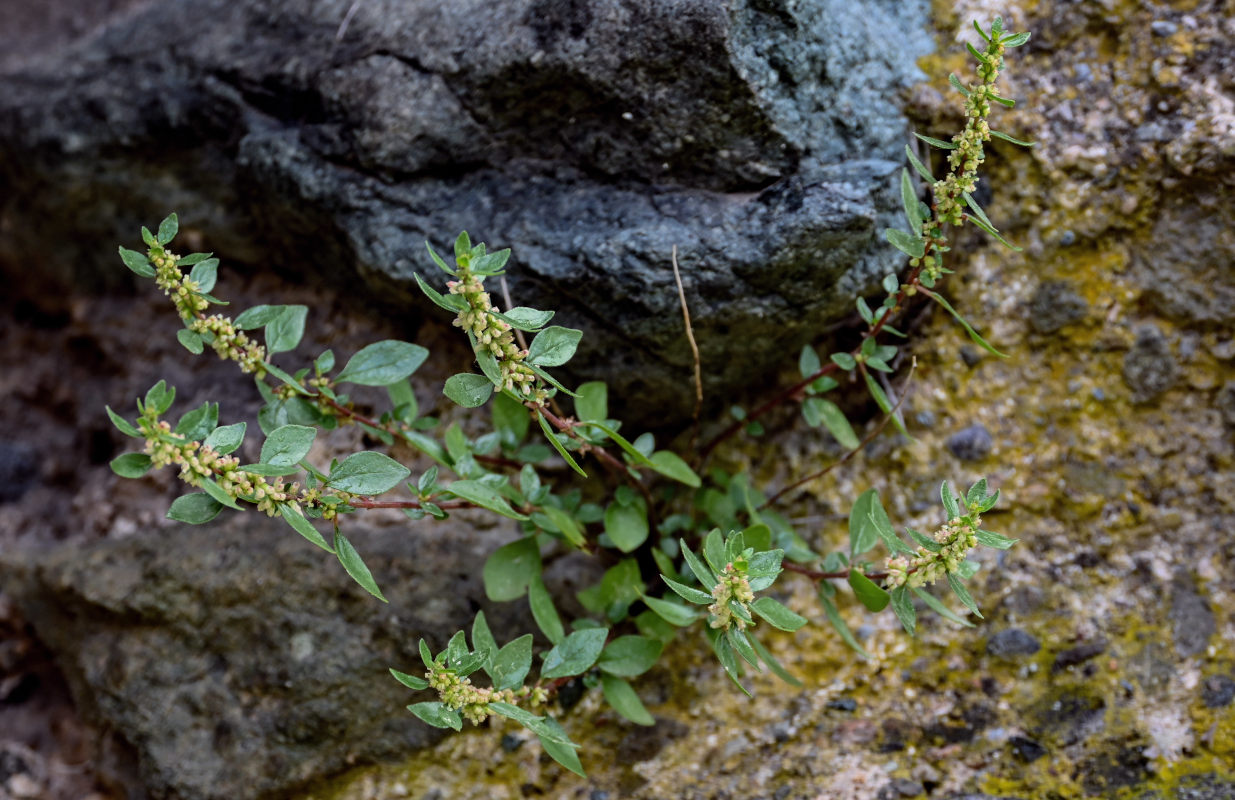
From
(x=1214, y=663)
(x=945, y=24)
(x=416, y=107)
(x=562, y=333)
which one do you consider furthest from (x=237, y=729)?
(x=945, y=24)

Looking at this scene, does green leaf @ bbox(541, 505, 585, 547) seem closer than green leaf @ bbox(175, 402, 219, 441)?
No

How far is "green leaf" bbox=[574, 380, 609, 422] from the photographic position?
1595mm

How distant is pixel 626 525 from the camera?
1668 mm

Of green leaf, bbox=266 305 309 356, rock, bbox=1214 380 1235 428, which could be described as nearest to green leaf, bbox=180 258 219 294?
green leaf, bbox=266 305 309 356

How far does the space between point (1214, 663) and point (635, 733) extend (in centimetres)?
102

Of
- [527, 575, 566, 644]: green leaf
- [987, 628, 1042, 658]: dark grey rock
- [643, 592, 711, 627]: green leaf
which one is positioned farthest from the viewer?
[987, 628, 1042, 658]: dark grey rock

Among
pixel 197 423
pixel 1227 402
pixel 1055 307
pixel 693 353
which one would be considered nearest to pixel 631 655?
pixel 693 353

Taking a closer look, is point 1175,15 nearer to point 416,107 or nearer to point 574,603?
point 416,107

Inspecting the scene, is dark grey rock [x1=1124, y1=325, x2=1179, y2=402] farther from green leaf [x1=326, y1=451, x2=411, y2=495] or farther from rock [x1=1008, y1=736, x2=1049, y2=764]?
green leaf [x1=326, y1=451, x2=411, y2=495]

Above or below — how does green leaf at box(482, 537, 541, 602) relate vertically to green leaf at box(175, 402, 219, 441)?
below

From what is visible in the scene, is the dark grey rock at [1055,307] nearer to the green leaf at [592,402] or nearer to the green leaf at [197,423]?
the green leaf at [592,402]

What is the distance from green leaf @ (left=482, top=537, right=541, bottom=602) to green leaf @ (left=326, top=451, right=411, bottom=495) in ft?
1.24

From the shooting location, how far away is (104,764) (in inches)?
76.4

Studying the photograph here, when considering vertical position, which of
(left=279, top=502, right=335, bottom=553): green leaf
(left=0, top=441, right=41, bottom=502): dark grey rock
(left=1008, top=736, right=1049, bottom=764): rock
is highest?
(left=279, top=502, right=335, bottom=553): green leaf
